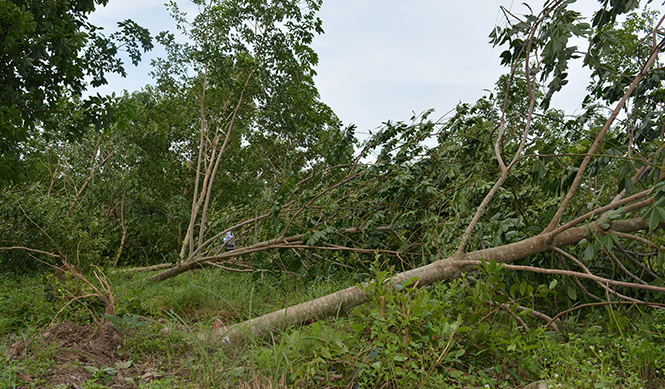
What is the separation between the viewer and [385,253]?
384 centimetres

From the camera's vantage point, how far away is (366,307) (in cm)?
239

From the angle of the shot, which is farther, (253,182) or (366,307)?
(253,182)

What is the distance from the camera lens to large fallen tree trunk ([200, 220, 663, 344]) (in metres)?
2.48

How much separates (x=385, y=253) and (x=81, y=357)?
8.27 ft

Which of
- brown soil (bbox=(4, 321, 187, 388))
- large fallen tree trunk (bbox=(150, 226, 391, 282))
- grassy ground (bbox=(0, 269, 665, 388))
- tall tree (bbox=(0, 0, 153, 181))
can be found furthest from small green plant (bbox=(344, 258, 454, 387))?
tall tree (bbox=(0, 0, 153, 181))

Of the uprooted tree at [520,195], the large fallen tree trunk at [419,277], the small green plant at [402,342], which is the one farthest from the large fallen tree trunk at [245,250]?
the small green plant at [402,342]

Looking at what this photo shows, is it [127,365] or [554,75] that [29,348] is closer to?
[127,365]

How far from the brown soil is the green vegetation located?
0.5 inches

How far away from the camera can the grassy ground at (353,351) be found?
1.97 metres

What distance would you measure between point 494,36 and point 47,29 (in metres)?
4.38

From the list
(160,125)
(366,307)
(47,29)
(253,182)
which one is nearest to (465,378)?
(366,307)

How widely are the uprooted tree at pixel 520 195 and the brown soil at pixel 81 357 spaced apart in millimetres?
523

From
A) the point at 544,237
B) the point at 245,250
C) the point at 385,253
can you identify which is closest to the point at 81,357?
the point at 245,250

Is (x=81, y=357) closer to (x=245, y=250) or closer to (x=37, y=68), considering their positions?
(x=245, y=250)
